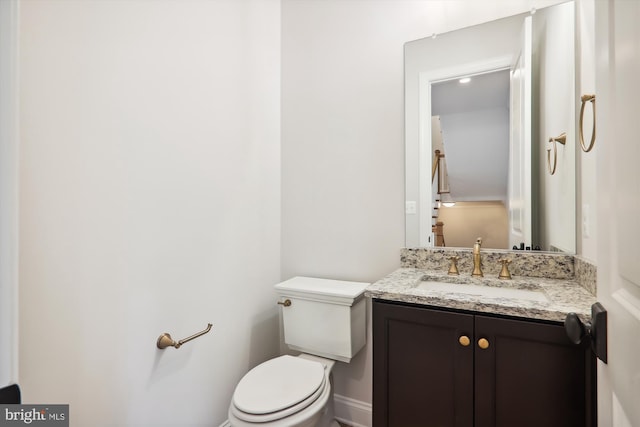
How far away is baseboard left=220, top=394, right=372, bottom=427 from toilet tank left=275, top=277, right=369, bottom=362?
414mm

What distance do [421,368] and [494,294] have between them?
46 cm

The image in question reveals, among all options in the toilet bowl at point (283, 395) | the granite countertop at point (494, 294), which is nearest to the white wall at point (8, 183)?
the toilet bowl at point (283, 395)

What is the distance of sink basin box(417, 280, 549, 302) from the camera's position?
4.22ft

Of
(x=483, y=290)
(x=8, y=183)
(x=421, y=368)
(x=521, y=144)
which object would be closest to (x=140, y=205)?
(x=8, y=183)

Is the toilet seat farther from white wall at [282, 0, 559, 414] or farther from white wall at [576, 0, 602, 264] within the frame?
white wall at [576, 0, 602, 264]

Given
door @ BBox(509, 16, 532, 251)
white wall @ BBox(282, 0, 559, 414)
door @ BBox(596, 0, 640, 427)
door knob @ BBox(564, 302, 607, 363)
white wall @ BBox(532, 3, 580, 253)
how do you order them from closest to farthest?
door @ BBox(596, 0, 640, 427) < door knob @ BBox(564, 302, 607, 363) < white wall @ BBox(532, 3, 580, 253) < door @ BBox(509, 16, 532, 251) < white wall @ BBox(282, 0, 559, 414)

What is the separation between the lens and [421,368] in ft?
4.03

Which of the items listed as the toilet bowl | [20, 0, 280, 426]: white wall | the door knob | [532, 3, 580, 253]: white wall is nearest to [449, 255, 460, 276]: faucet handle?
[532, 3, 580, 253]: white wall

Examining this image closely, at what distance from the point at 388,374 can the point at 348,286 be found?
21.4 inches

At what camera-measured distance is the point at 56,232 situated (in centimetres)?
101

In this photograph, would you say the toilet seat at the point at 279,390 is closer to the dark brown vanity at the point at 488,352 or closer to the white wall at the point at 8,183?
the dark brown vanity at the point at 488,352

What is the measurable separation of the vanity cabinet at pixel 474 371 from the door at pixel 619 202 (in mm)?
445

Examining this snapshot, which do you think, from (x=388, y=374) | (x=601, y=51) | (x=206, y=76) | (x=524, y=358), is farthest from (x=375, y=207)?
(x=601, y=51)

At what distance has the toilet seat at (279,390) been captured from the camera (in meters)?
1.20
